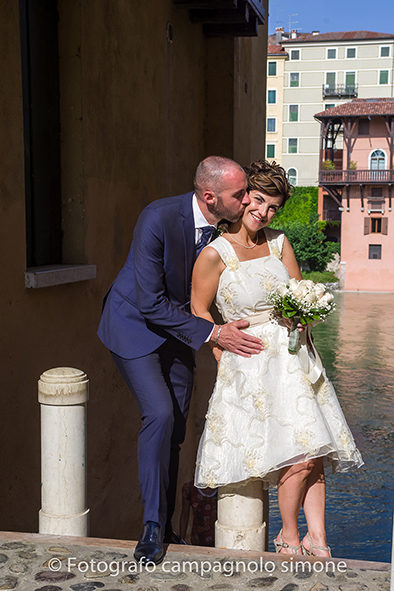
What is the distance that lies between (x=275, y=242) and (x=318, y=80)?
179 ft

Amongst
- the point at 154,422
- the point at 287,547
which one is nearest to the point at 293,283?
the point at 154,422

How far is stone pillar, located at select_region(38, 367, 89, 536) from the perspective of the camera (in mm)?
3648

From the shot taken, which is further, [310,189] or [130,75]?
[310,189]

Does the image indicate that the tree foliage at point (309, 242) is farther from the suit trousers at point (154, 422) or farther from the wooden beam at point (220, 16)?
the suit trousers at point (154, 422)

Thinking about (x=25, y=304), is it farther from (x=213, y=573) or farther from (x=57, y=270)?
(x=213, y=573)

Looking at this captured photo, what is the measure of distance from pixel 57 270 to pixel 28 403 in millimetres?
877

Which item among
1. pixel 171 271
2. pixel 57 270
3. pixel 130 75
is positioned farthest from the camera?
pixel 130 75

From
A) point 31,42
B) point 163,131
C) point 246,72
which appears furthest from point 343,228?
point 31,42

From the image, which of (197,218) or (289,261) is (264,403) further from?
(197,218)

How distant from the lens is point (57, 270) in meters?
4.98

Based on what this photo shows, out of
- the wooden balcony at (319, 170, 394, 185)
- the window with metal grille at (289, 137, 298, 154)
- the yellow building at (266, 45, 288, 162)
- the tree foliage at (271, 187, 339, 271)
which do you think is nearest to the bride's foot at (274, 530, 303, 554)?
the tree foliage at (271, 187, 339, 271)

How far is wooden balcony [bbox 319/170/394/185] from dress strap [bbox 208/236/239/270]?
38763 millimetres

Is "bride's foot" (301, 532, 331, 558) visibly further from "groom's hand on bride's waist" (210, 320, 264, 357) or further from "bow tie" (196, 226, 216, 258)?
"bow tie" (196, 226, 216, 258)

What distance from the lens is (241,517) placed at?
359cm
